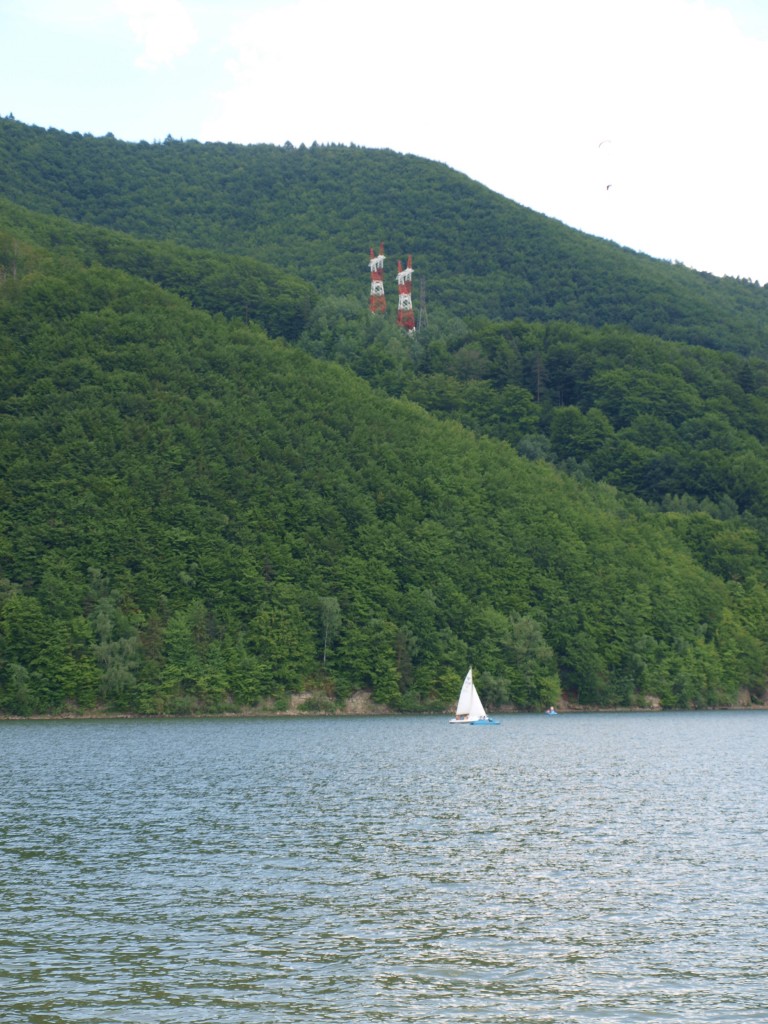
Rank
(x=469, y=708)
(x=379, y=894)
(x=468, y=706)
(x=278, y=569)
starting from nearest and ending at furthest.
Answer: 1. (x=379, y=894)
2. (x=468, y=706)
3. (x=469, y=708)
4. (x=278, y=569)

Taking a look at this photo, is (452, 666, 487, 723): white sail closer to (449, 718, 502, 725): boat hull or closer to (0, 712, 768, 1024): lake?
(449, 718, 502, 725): boat hull

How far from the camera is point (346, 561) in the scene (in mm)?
165875

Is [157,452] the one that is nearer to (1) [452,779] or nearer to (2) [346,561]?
(2) [346,561]

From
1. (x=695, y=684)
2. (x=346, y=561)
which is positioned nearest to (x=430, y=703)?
(x=346, y=561)

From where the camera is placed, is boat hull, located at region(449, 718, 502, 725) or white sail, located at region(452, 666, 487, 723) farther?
white sail, located at region(452, 666, 487, 723)

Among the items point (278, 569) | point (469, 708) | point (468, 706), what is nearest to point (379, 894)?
point (468, 706)

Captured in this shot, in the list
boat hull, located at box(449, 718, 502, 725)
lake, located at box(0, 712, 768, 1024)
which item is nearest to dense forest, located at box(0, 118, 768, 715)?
boat hull, located at box(449, 718, 502, 725)

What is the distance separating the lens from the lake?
2873 centimetres

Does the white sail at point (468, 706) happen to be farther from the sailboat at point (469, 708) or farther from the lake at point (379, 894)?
the lake at point (379, 894)

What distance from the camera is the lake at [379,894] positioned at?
94.3ft

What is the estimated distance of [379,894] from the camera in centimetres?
3969

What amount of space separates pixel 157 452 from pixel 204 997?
147325mm

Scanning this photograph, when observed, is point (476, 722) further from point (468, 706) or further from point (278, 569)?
point (278, 569)

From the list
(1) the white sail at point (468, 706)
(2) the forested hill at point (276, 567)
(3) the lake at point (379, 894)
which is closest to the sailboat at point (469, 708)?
(1) the white sail at point (468, 706)
